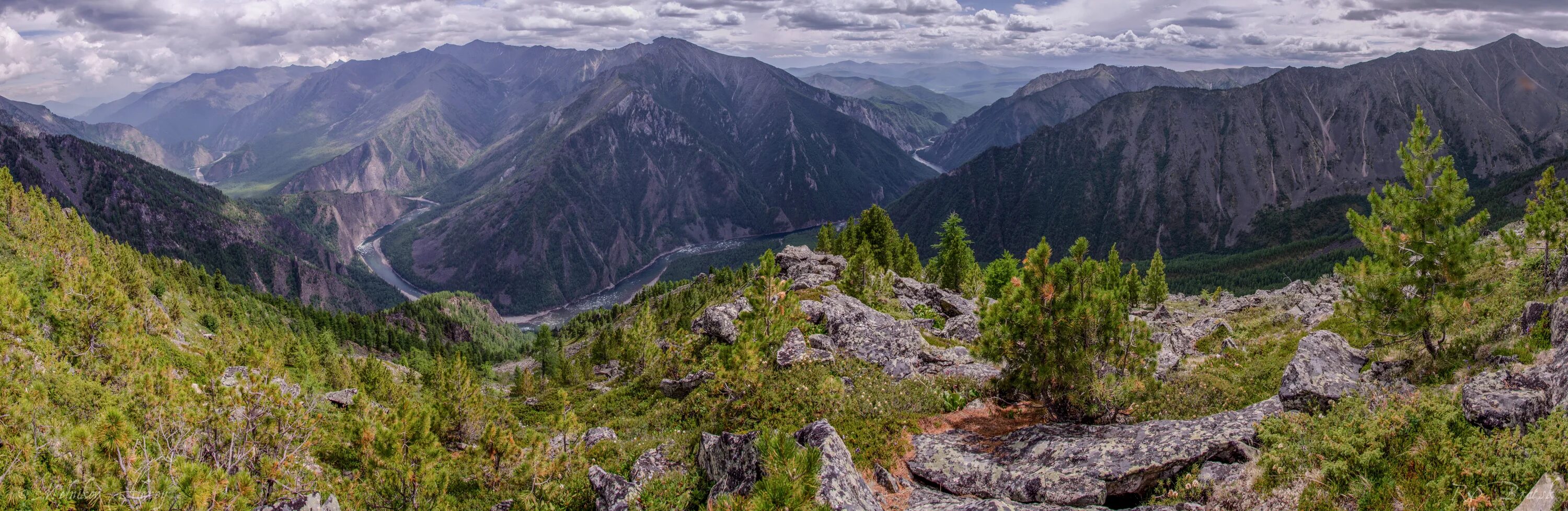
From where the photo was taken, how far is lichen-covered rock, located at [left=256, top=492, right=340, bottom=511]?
1847cm

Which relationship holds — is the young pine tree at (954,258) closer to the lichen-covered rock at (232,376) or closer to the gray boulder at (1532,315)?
the gray boulder at (1532,315)

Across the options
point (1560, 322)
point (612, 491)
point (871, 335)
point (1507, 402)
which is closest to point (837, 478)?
point (612, 491)

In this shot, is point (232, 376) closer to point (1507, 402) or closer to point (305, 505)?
point (305, 505)

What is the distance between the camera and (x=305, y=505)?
19.1 m

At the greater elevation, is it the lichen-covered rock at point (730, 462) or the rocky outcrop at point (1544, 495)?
the rocky outcrop at point (1544, 495)

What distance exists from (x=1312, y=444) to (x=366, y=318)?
201087 millimetres

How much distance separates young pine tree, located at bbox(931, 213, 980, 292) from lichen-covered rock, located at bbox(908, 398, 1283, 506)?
6734 centimetres

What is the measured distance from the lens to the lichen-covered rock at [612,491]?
18891mm

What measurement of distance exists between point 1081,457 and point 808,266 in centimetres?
6035

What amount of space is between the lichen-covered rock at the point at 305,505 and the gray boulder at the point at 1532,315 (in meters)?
35.1

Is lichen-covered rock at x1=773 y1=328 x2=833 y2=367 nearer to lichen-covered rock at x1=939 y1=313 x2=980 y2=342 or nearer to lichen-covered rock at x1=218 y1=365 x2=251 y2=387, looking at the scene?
lichen-covered rock at x1=939 y1=313 x2=980 y2=342

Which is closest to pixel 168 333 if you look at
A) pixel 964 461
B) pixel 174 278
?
pixel 174 278

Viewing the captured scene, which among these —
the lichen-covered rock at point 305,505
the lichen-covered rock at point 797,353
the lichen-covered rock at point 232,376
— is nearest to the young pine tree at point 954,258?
the lichen-covered rock at point 797,353

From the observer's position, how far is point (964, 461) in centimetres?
1961
